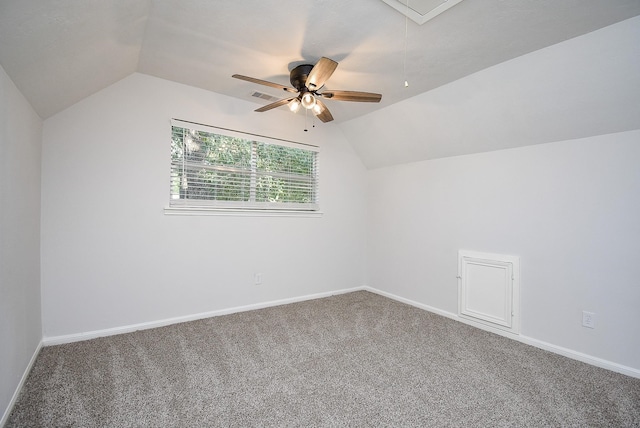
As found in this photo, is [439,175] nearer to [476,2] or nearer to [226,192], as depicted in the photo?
[476,2]

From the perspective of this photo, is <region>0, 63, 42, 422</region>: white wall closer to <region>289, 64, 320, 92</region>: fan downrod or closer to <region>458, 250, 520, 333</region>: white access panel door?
<region>289, 64, 320, 92</region>: fan downrod

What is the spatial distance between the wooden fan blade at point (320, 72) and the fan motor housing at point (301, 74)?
189 millimetres

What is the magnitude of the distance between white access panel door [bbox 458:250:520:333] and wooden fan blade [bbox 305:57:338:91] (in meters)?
2.41

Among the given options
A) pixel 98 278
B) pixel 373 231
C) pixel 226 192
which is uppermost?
pixel 226 192

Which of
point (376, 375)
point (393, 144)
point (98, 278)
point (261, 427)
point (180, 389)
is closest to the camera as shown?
point (261, 427)

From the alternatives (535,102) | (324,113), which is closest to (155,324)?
(324,113)

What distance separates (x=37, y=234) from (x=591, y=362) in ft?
15.0

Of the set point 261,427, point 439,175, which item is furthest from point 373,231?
point 261,427

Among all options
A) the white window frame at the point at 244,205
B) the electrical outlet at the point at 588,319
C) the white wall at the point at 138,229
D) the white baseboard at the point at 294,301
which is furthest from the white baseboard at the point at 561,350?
the white window frame at the point at 244,205

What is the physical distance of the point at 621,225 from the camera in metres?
2.27

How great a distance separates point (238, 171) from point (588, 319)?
3.59m

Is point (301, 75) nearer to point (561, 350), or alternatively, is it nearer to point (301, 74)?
point (301, 74)

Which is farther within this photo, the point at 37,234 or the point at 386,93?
the point at 386,93

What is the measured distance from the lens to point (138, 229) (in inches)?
113
